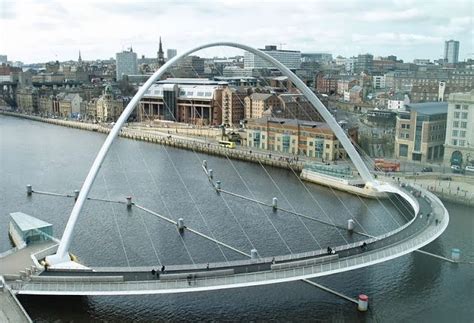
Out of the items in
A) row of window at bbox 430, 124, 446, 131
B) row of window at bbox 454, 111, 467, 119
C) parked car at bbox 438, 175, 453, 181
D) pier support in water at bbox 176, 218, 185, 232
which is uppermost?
row of window at bbox 454, 111, 467, 119

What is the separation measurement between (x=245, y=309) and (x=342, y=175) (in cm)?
1427

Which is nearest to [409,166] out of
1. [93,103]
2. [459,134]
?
[459,134]

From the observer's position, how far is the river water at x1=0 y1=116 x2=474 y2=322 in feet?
43.8

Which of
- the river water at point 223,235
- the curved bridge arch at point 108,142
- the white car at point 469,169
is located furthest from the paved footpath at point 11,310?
the white car at point 469,169

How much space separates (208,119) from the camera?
52.2 meters

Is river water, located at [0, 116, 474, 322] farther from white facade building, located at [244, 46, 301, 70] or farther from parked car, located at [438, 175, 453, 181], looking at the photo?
white facade building, located at [244, 46, 301, 70]

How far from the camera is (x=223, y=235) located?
62.4ft

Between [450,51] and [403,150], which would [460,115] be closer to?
[403,150]

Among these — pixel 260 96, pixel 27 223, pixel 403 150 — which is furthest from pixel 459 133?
pixel 27 223

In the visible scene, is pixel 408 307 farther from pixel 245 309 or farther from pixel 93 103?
pixel 93 103

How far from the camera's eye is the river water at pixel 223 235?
13344 mm

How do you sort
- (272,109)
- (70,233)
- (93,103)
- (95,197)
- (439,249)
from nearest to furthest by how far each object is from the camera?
1. (70,233)
2. (439,249)
3. (95,197)
4. (272,109)
5. (93,103)

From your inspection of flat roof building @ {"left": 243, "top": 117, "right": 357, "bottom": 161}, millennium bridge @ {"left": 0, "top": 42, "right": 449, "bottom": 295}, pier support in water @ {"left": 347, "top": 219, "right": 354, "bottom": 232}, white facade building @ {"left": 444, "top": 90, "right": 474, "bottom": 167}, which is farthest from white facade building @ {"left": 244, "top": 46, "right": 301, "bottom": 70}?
millennium bridge @ {"left": 0, "top": 42, "right": 449, "bottom": 295}

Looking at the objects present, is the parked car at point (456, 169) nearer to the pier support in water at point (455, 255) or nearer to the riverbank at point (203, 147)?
the riverbank at point (203, 147)
